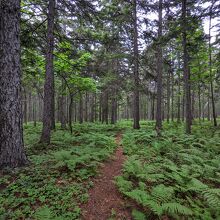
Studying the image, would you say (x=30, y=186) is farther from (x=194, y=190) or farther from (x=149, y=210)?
(x=194, y=190)

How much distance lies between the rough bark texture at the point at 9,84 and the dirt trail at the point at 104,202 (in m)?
2.39

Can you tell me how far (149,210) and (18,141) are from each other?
12.3 ft

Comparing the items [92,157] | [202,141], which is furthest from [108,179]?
[202,141]

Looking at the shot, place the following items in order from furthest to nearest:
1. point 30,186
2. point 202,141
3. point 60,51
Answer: point 60,51 → point 202,141 → point 30,186

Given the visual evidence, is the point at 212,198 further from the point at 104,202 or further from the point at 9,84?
the point at 9,84

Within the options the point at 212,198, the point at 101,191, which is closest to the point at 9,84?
the point at 101,191

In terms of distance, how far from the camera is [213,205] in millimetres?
3582

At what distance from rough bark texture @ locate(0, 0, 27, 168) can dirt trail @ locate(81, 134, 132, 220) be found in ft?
7.83

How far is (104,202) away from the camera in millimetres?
3809

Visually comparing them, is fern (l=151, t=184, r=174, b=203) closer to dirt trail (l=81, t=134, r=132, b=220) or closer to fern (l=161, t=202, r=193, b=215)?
fern (l=161, t=202, r=193, b=215)

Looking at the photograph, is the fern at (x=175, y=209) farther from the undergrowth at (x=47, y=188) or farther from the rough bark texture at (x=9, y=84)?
the rough bark texture at (x=9, y=84)

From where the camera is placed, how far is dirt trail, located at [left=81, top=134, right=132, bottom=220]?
3.41 meters

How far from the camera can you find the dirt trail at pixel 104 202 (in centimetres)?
341

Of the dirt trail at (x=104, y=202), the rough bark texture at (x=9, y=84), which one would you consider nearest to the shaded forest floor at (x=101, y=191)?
the dirt trail at (x=104, y=202)
